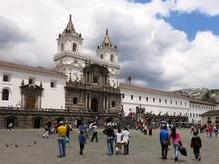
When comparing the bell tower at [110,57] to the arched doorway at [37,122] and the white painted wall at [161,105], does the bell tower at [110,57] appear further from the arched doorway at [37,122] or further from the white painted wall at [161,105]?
the arched doorway at [37,122]

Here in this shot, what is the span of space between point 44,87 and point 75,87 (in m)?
7.12

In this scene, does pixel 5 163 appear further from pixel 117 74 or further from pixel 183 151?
pixel 117 74

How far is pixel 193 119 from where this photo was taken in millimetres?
102438

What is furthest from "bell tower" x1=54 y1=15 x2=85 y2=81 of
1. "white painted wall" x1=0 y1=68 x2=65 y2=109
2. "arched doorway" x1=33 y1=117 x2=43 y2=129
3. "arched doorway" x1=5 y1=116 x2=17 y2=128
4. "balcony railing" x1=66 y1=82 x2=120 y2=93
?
"arched doorway" x1=5 y1=116 x2=17 y2=128

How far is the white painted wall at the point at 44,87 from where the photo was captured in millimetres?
56531

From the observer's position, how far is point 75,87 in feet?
219

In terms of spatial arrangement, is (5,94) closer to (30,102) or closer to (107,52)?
(30,102)

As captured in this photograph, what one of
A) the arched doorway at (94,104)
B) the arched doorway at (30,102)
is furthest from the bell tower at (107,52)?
the arched doorway at (30,102)

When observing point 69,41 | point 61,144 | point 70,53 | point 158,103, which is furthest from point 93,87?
point 61,144

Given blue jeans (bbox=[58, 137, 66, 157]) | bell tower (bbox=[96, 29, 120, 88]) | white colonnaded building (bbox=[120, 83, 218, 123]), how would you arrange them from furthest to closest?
white colonnaded building (bbox=[120, 83, 218, 123]), bell tower (bbox=[96, 29, 120, 88]), blue jeans (bbox=[58, 137, 66, 157])

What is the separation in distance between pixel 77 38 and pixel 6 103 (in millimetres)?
22110

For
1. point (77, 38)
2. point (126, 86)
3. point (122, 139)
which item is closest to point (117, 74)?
point (126, 86)

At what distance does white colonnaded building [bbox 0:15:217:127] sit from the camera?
2261 inches

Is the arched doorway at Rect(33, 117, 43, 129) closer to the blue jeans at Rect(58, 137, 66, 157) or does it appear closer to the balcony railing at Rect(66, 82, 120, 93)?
the balcony railing at Rect(66, 82, 120, 93)
